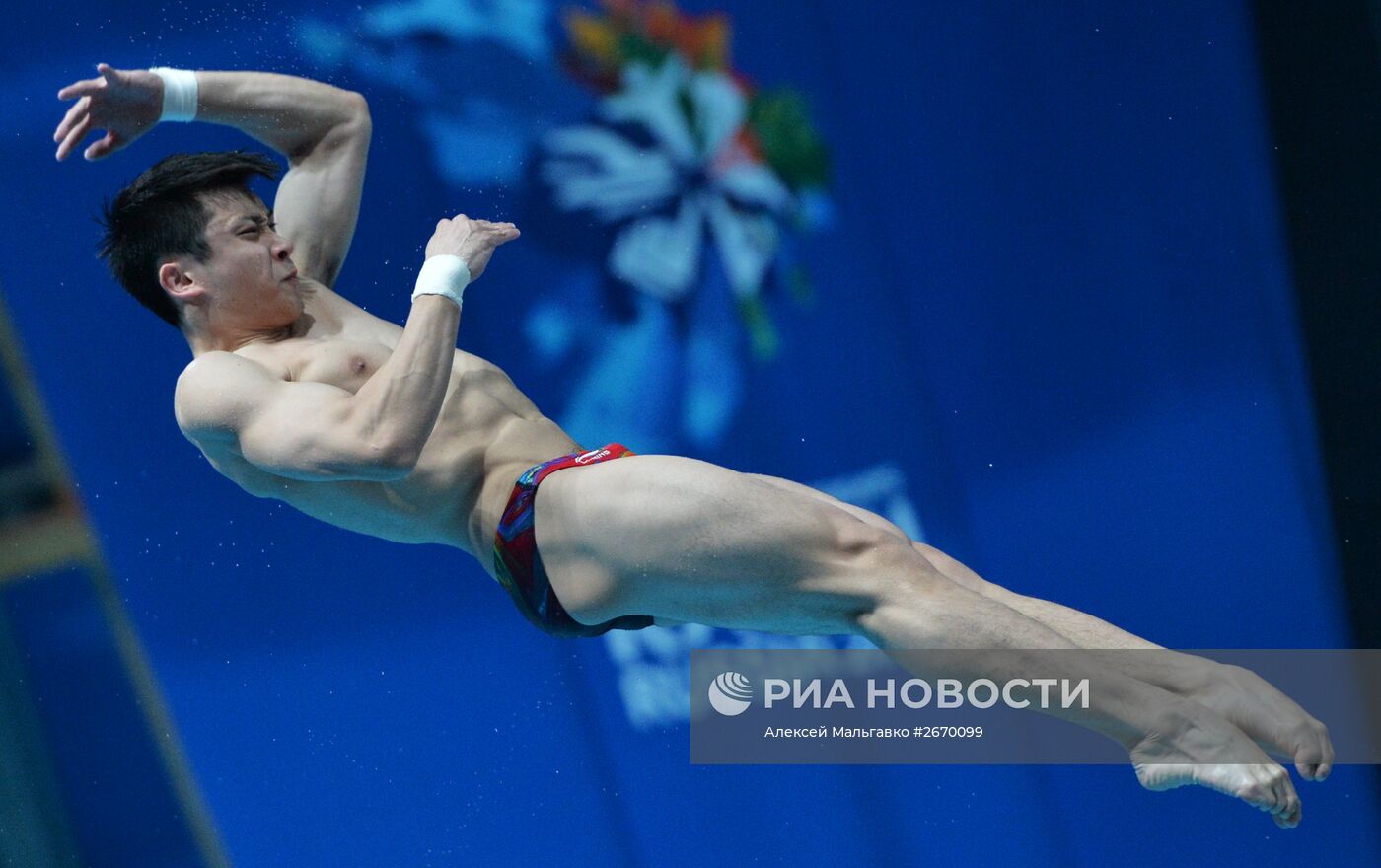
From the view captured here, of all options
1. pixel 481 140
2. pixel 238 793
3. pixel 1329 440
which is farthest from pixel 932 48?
pixel 238 793

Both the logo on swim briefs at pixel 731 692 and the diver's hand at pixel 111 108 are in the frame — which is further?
the logo on swim briefs at pixel 731 692

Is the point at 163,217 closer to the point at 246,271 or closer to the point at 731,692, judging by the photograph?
the point at 246,271

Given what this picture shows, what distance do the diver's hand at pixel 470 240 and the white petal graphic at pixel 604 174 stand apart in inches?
60.8

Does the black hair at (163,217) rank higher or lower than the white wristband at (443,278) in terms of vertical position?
higher

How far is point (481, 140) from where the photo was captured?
4305mm

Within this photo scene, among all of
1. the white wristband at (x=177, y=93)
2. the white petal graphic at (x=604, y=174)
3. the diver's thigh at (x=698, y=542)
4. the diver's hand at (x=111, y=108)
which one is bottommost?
the diver's thigh at (x=698, y=542)

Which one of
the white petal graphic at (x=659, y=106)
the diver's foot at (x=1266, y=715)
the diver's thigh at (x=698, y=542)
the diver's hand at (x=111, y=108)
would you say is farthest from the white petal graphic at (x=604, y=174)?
the diver's foot at (x=1266, y=715)

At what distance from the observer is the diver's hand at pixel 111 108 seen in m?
3.00

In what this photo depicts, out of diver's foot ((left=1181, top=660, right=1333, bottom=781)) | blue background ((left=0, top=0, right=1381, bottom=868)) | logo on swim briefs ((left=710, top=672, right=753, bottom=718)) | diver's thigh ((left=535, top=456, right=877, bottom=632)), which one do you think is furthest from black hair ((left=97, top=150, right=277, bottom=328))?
diver's foot ((left=1181, top=660, right=1333, bottom=781))

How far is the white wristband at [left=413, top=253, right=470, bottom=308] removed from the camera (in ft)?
8.73

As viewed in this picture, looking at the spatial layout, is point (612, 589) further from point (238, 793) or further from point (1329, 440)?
point (1329, 440)

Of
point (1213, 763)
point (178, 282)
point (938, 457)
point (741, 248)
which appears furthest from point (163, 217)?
point (938, 457)

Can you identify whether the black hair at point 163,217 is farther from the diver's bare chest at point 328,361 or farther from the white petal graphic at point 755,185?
the white petal graphic at point 755,185

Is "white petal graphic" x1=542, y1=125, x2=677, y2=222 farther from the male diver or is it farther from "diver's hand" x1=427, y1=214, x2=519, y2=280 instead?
"diver's hand" x1=427, y1=214, x2=519, y2=280
